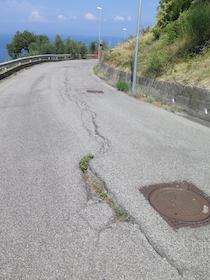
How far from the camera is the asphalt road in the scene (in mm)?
4156

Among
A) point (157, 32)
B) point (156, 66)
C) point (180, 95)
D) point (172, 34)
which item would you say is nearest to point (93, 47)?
point (157, 32)

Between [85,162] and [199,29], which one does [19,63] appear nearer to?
[199,29]

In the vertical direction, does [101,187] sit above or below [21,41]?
above

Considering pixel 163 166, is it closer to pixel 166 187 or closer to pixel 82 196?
pixel 166 187

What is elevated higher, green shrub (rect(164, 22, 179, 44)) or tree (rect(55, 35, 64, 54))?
green shrub (rect(164, 22, 179, 44))

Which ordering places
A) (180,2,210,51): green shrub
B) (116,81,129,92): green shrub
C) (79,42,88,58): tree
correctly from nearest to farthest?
(180,2,210,51): green shrub < (116,81,129,92): green shrub < (79,42,88,58): tree

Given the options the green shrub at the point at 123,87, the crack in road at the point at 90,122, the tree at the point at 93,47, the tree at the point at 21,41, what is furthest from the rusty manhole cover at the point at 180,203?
the tree at the point at 21,41

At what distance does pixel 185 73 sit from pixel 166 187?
896cm

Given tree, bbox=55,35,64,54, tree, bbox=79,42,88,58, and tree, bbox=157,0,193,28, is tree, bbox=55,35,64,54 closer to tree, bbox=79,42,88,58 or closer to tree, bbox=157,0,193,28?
tree, bbox=79,42,88,58

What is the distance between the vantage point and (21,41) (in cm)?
11400

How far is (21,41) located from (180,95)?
10721cm

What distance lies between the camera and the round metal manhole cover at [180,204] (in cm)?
522

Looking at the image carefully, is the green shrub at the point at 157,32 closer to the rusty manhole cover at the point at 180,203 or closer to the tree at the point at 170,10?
the tree at the point at 170,10

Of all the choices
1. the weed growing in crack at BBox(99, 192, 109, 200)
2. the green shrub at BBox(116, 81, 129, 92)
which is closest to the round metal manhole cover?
the weed growing in crack at BBox(99, 192, 109, 200)
